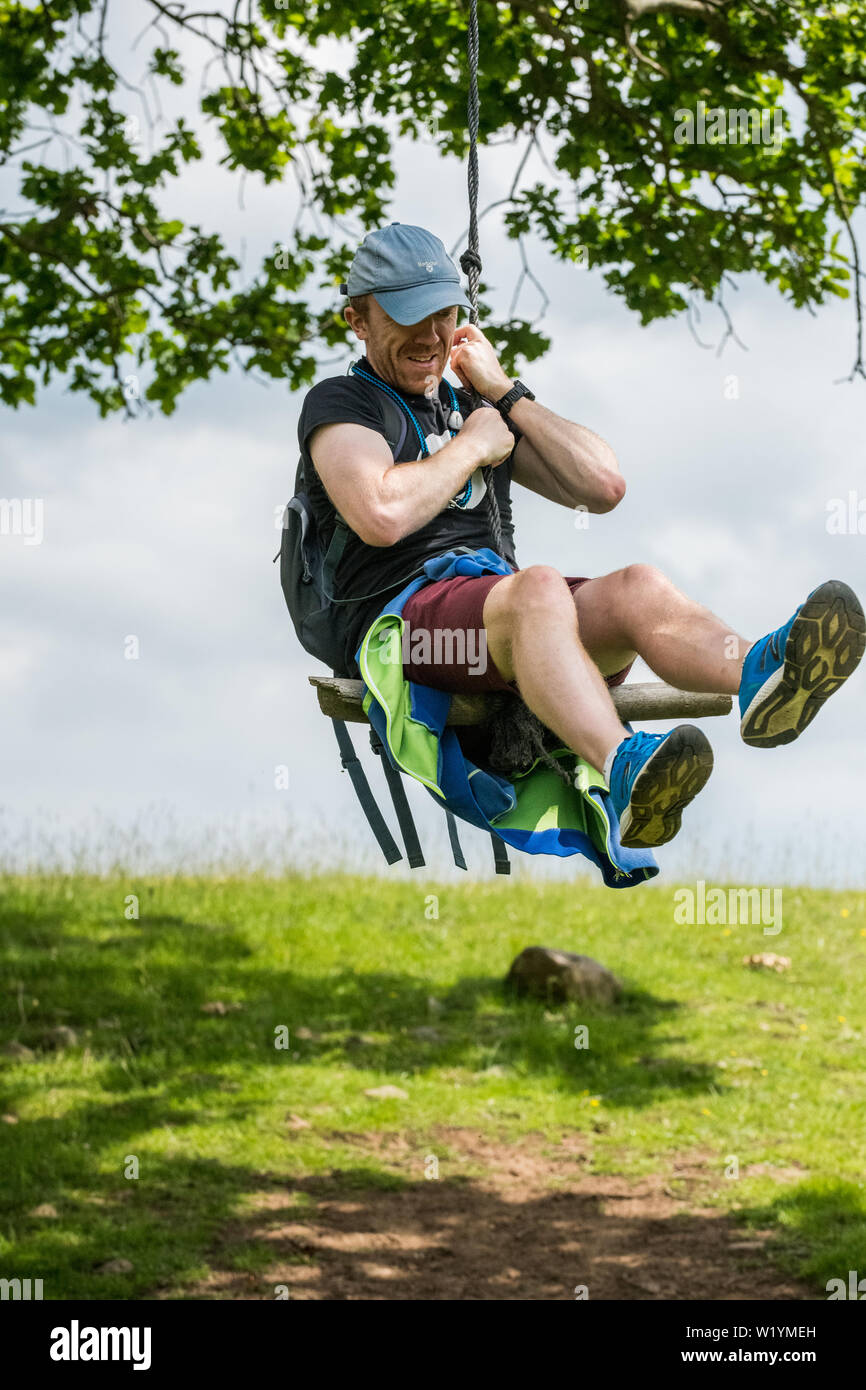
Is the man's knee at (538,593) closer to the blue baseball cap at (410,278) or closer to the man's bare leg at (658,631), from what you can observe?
the man's bare leg at (658,631)

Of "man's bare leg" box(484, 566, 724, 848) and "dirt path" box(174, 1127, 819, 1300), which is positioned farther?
"dirt path" box(174, 1127, 819, 1300)

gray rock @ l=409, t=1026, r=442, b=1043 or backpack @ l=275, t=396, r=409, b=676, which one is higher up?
backpack @ l=275, t=396, r=409, b=676

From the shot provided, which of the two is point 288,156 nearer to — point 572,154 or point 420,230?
point 572,154

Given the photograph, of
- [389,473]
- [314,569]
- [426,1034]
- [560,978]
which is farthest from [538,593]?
[560,978]

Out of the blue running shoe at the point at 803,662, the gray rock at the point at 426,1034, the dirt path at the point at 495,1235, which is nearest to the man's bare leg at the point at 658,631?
the blue running shoe at the point at 803,662

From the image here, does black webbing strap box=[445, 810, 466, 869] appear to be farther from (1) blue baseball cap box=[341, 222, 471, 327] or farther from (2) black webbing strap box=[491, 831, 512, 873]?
(1) blue baseball cap box=[341, 222, 471, 327]

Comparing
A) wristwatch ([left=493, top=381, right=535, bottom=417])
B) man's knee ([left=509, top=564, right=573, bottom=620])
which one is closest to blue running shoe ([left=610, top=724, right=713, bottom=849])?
man's knee ([left=509, top=564, right=573, bottom=620])

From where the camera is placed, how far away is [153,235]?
9.25 m

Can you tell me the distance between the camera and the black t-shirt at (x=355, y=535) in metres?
Answer: 4.16

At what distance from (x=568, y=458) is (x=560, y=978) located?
7.85 meters

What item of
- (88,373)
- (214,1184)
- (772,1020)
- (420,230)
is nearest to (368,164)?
(88,373)

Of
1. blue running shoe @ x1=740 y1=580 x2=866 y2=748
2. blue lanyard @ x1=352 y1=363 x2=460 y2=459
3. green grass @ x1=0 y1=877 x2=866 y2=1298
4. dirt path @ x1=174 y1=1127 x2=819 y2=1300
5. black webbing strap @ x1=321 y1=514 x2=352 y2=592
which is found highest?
blue lanyard @ x1=352 y1=363 x2=460 y2=459

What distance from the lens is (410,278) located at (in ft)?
13.7

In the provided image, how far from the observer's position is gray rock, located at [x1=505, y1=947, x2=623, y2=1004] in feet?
38.1
